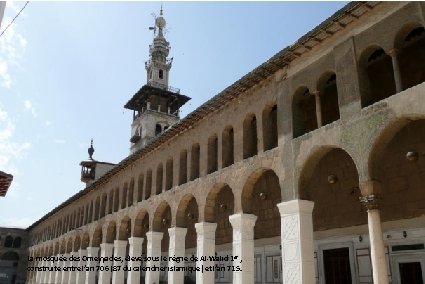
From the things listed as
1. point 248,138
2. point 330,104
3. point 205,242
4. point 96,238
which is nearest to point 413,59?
point 330,104

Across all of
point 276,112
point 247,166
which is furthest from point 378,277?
point 276,112

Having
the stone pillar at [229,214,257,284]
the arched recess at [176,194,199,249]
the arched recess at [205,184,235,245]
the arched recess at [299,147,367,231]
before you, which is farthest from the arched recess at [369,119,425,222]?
the arched recess at [176,194,199,249]

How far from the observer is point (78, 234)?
28062 mm

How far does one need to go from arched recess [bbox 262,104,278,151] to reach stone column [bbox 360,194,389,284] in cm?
413

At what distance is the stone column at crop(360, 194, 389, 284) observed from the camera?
8.59m

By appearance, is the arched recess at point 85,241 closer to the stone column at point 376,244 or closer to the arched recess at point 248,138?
the arched recess at point 248,138

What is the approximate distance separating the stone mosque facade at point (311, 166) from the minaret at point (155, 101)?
21.9 m

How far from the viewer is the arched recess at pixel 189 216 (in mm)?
16328

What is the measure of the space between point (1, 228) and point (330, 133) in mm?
53693

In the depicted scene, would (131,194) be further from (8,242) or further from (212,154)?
(8,242)

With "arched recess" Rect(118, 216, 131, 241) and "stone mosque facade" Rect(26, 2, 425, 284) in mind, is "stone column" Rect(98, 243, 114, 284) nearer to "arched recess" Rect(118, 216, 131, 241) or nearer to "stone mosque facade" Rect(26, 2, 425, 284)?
"stone mosque facade" Rect(26, 2, 425, 284)

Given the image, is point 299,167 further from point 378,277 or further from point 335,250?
point 335,250

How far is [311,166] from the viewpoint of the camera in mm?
11164

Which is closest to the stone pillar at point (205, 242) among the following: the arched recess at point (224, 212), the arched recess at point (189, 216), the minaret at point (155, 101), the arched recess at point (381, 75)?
the arched recess at point (189, 216)
